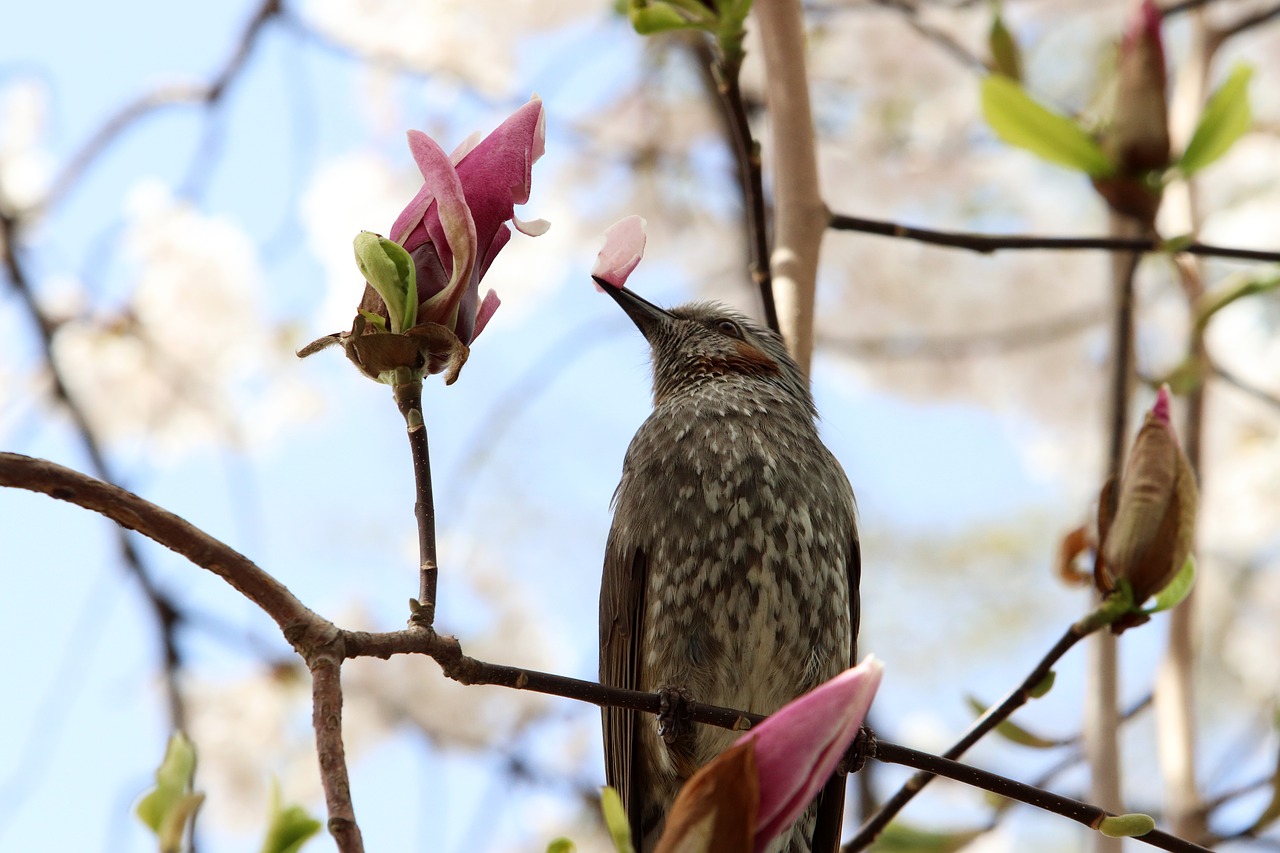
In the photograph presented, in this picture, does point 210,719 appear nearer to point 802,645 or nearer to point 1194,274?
point 802,645

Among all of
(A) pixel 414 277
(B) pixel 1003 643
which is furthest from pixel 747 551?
(B) pixel 1003 643

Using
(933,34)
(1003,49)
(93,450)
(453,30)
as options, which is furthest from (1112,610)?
(453,30)

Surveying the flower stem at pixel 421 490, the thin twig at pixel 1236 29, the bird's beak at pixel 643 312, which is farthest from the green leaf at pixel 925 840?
the thin twig at pixel 1236 29

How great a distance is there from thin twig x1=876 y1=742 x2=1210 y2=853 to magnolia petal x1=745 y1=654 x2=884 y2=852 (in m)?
0.17

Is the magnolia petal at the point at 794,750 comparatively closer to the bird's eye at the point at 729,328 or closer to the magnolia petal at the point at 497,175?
the magnolia petal at the point at 497,175

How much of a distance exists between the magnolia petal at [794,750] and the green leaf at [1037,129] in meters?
0.85

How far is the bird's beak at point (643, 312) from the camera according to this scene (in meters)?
1.79

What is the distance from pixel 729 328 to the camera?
6.71 ft

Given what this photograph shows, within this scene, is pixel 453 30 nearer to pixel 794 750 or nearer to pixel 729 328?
pixel 729 328

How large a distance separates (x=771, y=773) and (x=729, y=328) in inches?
51.5

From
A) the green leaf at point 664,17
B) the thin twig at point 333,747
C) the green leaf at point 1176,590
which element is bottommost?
the thin twig at point 333,747

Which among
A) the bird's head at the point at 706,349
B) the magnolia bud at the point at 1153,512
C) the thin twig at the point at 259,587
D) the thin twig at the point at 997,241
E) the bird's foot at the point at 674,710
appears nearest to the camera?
the thin twig at the point at 259,587

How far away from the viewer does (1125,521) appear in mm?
1104

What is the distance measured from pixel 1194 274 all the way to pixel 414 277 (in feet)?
5.17
